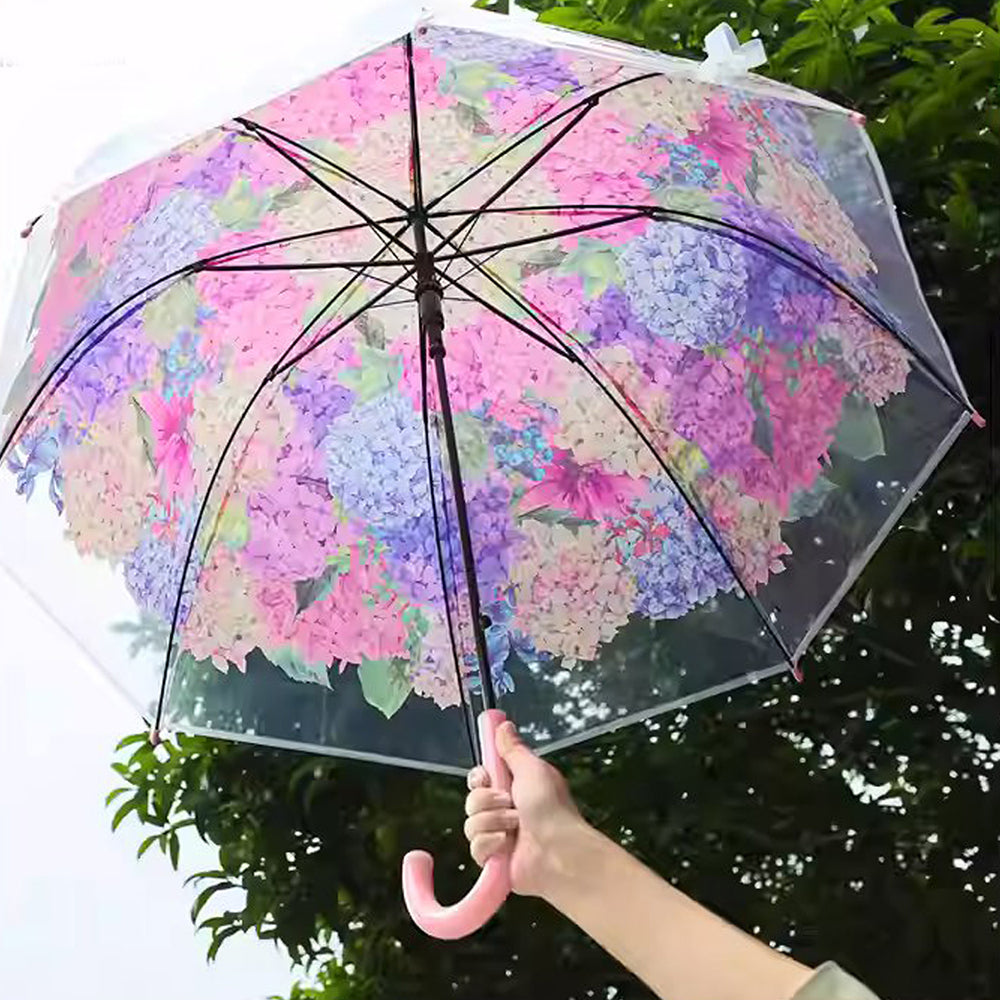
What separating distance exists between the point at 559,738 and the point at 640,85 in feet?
2.08

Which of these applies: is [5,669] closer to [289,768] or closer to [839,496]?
[289,768]

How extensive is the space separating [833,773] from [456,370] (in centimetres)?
73

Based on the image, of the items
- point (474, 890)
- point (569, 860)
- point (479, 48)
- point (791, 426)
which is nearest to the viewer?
point (569, 860)

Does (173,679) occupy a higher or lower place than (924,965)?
higher

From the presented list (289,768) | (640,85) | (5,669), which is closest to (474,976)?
(289,768)

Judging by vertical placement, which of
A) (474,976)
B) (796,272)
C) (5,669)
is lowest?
(474,976)

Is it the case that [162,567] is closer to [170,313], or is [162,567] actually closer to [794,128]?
[170,313]

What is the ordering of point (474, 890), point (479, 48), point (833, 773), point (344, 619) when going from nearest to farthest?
point (474, 890), point (479, 48), point (344, 619), point (833, 773)

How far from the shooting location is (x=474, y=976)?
1.80 meters

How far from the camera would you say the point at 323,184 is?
126 centimetres

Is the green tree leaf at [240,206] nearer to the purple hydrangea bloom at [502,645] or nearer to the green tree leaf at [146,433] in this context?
the green tree leaf at [146,433]

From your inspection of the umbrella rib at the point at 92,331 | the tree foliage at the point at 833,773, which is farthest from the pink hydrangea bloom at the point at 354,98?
the tree foliage at the point at 833,773

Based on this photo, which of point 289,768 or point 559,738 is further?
point 289,768

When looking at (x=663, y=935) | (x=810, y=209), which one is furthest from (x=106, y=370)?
(x=663, y=935)
